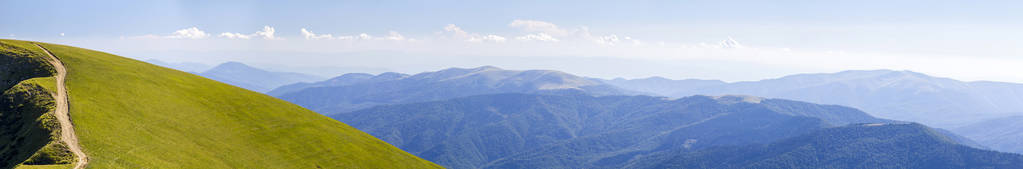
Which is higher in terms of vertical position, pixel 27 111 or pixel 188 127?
pixel 27 111

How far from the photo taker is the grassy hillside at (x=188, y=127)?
7938cm

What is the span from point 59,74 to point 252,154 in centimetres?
4260

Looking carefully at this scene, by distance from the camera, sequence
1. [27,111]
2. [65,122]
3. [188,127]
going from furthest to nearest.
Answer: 1. [188,127]
2. [27,111]
3. [65,122]

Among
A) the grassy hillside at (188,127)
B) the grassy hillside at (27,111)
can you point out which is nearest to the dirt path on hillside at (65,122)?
the grassy hillside at (27,111)

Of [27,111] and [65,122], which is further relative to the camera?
[27,111]

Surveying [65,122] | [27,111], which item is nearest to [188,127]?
[65,122]

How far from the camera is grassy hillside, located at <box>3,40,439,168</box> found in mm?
79375

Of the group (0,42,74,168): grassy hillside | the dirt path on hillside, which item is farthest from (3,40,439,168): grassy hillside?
(0,42,74,168): grassy hillside

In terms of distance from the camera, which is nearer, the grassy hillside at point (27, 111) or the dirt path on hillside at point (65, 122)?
the grassy hillside at point (27, 111)

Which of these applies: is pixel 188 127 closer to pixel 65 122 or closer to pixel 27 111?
pixel 65 122

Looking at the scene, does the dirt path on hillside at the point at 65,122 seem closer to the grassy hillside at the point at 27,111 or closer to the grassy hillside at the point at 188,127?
the grassy hillside at the point at 27,111

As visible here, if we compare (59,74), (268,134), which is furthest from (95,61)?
(268,134)

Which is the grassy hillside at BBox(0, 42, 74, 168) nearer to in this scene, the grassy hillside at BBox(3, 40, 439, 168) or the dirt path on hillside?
the dirt path on hillside

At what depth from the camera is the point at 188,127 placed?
99.6 meters
